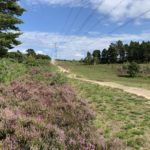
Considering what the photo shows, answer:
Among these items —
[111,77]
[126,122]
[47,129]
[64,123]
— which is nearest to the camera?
[47,129]

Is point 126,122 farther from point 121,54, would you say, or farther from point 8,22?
point 121,54

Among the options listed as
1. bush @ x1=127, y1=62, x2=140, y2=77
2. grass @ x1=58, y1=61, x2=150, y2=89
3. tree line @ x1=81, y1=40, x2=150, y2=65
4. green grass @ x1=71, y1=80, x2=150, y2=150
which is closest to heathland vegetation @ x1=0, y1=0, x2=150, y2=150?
green grass @ x1=71, y1=80, x2=150, y2=150

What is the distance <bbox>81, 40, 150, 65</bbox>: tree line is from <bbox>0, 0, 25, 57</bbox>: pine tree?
88.5m

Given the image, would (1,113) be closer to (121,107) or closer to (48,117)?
(48,117)

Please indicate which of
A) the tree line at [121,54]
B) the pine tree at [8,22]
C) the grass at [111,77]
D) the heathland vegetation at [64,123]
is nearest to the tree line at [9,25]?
the pine tree at [8,22]

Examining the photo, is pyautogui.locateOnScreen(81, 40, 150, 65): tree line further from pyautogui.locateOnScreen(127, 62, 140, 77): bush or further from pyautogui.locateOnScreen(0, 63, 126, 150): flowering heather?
pyautogui.locateOnScreen(0, 63, 126, 150): flowering heather

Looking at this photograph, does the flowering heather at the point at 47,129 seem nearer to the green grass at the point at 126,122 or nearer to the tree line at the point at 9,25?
the green grass at the point at 126,122

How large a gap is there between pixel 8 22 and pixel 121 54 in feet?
350

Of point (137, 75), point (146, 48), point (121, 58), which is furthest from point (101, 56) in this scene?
point (137, 75)

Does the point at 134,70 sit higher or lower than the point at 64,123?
lower

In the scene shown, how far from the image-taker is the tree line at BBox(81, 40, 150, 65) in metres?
124

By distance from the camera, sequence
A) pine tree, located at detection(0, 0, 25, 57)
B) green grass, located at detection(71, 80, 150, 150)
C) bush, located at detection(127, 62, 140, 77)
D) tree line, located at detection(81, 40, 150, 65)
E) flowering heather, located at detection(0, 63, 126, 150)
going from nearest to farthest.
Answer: flowering heather, located at detection(0, 63, 126, 150), green grass, located at detection(71, 80, 150, 150), pine tree, located at detection(0, 0, 25, 57), bush, located at detection(127, 62, 140, 77), tree line, located at detection(81, 40, 150, 65)

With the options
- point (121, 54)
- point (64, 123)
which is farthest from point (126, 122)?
point (121, 54)

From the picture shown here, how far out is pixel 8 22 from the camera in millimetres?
34844
